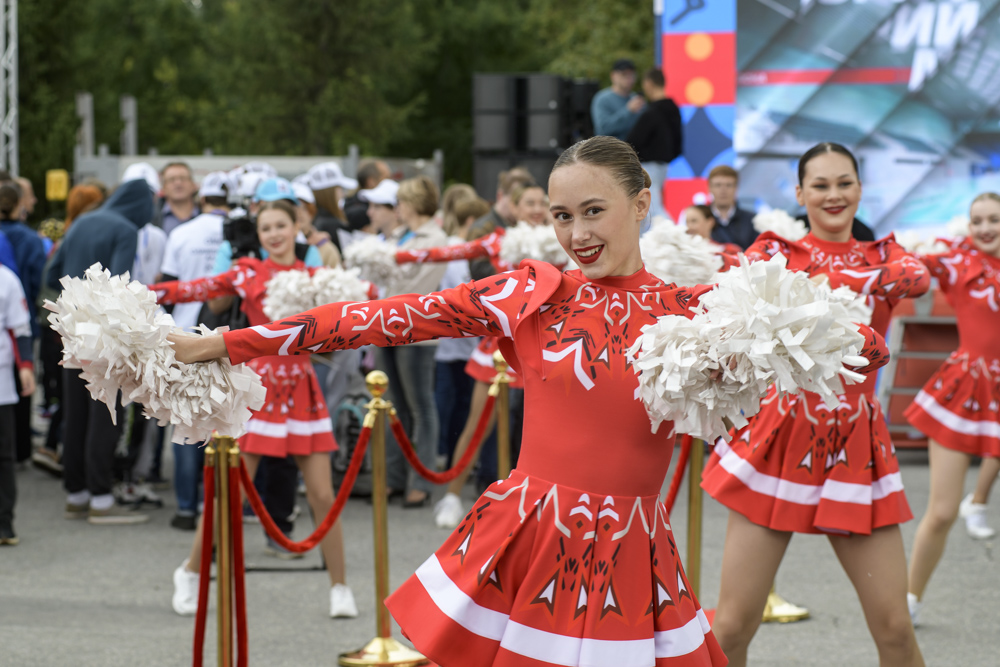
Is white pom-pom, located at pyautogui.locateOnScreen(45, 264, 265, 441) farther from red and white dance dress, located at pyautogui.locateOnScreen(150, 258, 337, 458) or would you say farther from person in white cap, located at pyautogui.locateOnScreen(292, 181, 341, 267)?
person in white cap, located at pyautogui.locateOnScreen(292, 181, 341, 267)

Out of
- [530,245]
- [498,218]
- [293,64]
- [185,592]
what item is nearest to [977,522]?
[530,245]

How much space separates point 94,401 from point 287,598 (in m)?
2.38

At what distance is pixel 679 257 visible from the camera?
4.37 meters

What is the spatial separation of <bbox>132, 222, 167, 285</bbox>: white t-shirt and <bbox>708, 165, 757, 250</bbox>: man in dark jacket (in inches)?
161

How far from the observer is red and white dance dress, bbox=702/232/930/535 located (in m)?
3.71

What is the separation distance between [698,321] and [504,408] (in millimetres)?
3566

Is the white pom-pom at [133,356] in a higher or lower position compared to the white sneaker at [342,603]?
higher

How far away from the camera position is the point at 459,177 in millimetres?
42094

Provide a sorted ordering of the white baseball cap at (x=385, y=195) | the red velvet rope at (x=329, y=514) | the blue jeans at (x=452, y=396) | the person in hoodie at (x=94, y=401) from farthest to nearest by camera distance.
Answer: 1. the white baseball cap at (x=385, y=195)
2. the blue jeans at (x=452, y=396)
3. the person in hoodie at (x=94, y=401)
4. the red velvet rope at (x=329, y=514)

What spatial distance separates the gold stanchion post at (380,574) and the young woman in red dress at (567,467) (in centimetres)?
217

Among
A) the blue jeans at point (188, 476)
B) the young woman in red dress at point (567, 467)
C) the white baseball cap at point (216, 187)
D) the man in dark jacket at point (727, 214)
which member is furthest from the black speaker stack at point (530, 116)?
the young woman in red dress at point (567, 467)

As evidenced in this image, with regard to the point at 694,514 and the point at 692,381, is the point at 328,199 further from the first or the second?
the point at 692,381

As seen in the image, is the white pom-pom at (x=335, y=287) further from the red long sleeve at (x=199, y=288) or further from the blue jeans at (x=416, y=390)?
the blue jeans at (x=416, y=390)

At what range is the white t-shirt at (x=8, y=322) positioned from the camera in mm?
6762
